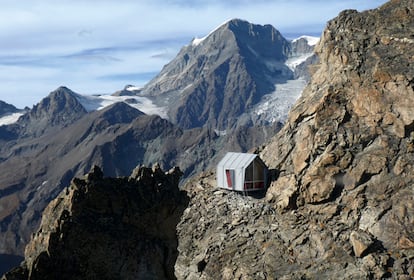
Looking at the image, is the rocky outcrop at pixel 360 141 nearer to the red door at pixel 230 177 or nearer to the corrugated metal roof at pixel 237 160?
the corrugated metal roof at pixel 237 160

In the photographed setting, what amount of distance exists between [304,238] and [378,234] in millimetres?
4919

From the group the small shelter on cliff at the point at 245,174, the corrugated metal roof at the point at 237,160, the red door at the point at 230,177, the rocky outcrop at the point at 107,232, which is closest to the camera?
the rocky outcrop at the point at 107,232

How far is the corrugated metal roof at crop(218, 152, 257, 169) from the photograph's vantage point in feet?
137

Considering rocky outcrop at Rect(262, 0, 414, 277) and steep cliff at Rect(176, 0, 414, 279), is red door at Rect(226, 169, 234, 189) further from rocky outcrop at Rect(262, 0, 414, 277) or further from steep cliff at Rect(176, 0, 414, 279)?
rocky outcrop at Rect(262, 0, 414, 277)

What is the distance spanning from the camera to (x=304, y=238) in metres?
33.1

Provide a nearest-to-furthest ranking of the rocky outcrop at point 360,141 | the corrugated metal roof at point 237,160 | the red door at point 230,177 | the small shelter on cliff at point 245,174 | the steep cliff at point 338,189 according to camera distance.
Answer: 1. the steep cliff at point 338,189
2. the rocky outcrop at point 360,141
3. the small shelter on cliff at point 245,174
4. the corrugated metal roof at point 237,160
5. the red door at point 230,177

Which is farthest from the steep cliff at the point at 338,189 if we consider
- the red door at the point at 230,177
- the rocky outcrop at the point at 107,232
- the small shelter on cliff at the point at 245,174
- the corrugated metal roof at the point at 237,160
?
the rocky outcrop at the point at 107,232

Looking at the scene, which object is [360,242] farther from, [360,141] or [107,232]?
[107,232]

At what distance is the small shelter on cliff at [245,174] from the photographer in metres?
40.9

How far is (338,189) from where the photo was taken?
3519 centimetres

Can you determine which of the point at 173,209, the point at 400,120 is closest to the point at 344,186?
the point at 400,120

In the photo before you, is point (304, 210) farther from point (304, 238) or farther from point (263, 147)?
point (263, 147)

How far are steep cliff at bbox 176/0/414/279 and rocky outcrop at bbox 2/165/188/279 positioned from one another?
1484 cm

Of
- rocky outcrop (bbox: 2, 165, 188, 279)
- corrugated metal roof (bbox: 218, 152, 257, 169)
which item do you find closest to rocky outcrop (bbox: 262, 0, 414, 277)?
corrugated metal roof (bbox: 218, 152, 257, 169)
